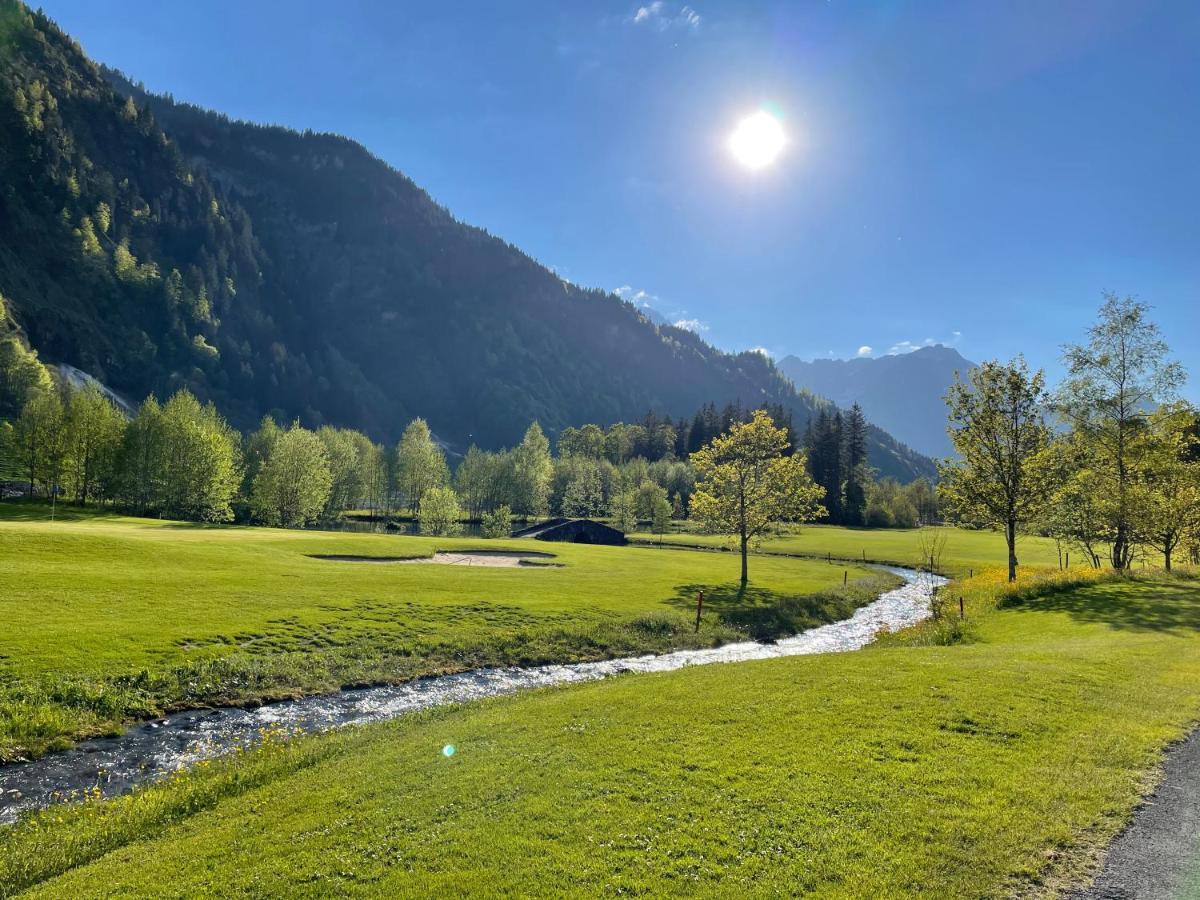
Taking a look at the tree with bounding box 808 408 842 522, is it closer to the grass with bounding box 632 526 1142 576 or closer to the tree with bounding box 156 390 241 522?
the grass with bounding box 632 526 1142 576

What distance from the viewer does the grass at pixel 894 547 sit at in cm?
8238

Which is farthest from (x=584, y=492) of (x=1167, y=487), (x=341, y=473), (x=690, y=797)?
(x=690, y=797)

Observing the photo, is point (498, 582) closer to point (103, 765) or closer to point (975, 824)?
point (103, 765)

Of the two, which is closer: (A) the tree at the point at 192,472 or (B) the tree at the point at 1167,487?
(B) the tree at the point at 1167,487

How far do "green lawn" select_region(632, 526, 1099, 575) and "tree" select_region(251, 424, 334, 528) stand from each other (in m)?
64.1

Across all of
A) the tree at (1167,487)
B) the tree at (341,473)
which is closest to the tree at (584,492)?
the tree at (341,473)

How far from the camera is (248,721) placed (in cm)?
2203

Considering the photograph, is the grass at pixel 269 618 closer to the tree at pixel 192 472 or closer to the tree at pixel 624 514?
the tree at pixel 192 472

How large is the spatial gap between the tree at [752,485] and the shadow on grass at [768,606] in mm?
4732

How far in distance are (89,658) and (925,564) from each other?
90942mm

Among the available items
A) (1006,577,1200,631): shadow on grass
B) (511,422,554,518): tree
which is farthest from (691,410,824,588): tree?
(511,422,554,518): tree

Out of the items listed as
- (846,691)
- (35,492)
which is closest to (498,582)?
(846,691)

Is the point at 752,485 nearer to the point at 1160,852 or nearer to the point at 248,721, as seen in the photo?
the point at 248,721

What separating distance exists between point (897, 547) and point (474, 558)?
81566 mm
